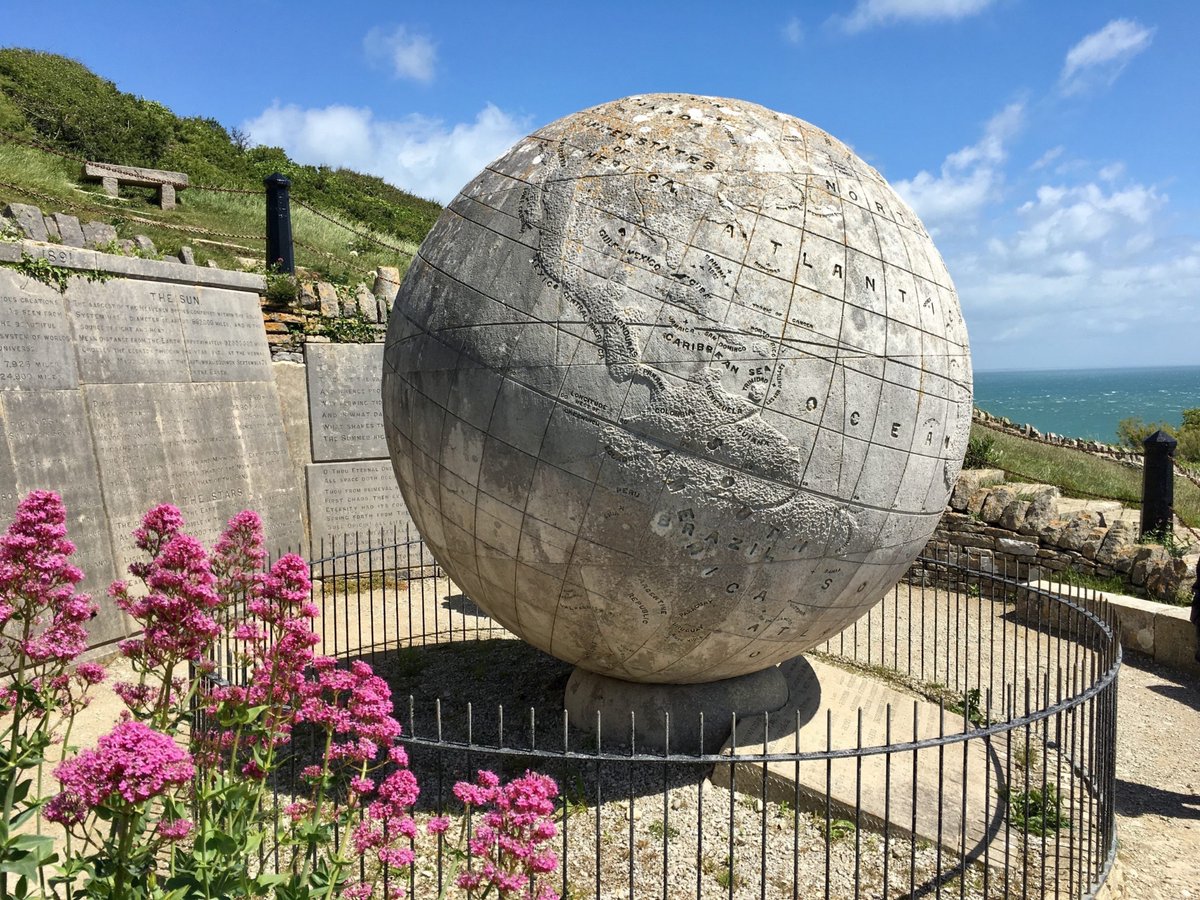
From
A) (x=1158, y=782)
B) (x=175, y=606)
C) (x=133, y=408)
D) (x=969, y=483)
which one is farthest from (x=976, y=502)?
(x=175, y=606)

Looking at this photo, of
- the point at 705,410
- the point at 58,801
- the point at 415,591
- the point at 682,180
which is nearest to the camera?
the point at 58,801

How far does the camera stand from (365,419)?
1123 cm

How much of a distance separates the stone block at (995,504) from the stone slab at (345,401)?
298 inches

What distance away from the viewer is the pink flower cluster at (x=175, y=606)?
2689mm

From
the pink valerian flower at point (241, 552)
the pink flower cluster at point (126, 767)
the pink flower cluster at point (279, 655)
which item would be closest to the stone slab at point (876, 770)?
the pink flower cluster at point (279, 655)

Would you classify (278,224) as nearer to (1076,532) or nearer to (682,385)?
(682,385)

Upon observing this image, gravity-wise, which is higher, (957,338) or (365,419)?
(957,338)

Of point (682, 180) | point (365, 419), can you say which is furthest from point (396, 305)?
point (365, 419)

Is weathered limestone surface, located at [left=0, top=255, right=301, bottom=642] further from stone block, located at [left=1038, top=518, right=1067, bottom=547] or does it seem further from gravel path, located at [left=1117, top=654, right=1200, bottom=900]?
stone block, located at [left=1038, top=518, right=1067, bottom=547]

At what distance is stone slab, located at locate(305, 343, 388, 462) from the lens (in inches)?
432

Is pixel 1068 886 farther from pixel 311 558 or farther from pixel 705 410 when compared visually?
pixel 311 558

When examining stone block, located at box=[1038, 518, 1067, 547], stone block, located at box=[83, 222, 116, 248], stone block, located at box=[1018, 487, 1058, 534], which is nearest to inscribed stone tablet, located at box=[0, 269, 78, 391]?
stone block, located at box=[83, 222, 116, 248]

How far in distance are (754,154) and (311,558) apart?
26.1 ft

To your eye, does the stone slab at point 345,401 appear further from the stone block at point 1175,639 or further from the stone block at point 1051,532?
the stone block at point 1175,639
